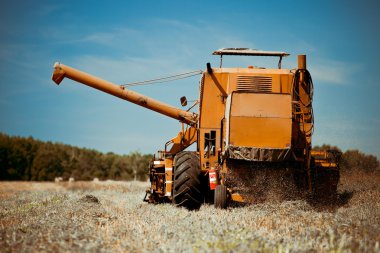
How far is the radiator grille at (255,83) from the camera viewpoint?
11.9 m

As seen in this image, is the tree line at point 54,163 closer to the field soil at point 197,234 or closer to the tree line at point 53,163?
the tree line at point 53,163

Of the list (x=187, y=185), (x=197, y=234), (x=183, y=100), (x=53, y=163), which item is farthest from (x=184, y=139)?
(x=53, y=163)

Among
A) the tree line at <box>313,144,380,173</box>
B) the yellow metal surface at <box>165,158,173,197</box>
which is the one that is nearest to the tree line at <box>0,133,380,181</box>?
the tree line at <box>313,144,380,173</box>

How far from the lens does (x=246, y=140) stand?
10.2 meters

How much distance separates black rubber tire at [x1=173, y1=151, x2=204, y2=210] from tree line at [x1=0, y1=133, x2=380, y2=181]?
50.7 meters

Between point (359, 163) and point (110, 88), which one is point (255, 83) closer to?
point (110, 88)

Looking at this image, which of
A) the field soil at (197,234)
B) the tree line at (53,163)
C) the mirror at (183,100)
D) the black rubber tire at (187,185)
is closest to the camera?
the field soil at (197,234)

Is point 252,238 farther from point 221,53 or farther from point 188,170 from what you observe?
point 221,53

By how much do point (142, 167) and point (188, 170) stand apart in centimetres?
6212

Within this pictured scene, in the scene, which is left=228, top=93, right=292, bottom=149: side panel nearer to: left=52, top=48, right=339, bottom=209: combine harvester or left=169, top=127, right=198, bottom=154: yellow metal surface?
left=52, top=48, right=339, bottom=209: combine harvester

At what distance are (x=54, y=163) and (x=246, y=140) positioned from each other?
58364mm

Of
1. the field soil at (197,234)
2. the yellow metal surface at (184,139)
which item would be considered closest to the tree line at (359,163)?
the yellow metal surface at (184,139)

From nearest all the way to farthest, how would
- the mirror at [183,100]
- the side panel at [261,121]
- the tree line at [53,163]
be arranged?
1. the side panel at [261,121]
2. the mirror at [183,100]
3. the tree line at [53,163]

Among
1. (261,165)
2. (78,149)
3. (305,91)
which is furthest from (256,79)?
(78,149)
